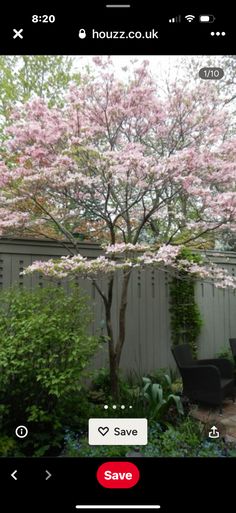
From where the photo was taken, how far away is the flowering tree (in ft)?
7.91

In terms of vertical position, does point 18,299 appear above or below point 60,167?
below

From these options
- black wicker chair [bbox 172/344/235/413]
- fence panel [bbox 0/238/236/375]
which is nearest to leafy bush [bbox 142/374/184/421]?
black wicker chair [bbox 172/344/235/413]

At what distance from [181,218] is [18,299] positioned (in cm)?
164

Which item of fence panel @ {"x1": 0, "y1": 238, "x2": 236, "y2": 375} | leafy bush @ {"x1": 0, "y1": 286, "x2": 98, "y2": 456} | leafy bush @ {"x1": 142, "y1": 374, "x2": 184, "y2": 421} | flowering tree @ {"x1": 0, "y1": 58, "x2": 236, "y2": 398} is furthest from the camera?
fence panel @ {"x1": 0, "y1": 238, "x2": 236, "y2": 375}

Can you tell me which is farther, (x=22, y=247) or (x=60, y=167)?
(x=22, y=247)
